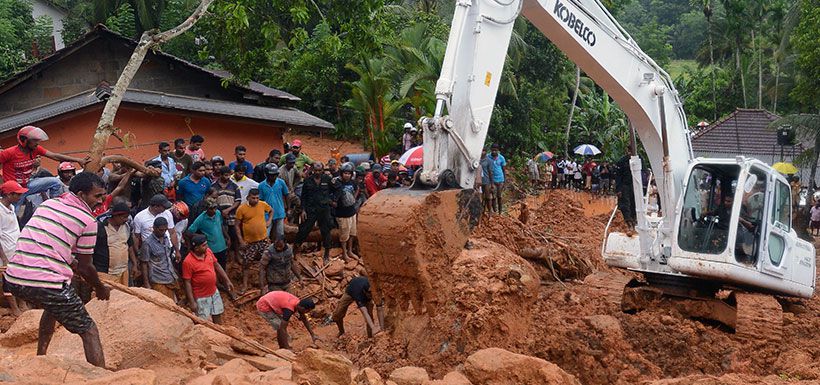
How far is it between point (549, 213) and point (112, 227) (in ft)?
41.9

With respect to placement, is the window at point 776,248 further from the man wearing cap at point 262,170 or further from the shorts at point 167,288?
the man wearing cap at point 262,170

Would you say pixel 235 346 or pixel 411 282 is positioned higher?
pixel 411 282

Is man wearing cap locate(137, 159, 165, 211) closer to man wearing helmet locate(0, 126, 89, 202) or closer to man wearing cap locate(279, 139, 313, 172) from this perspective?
man wearing helmet locate(0, 126, 89, 202)

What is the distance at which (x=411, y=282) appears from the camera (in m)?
7.36

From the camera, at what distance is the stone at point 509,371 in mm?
6734

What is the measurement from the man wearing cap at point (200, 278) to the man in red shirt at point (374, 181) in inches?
168

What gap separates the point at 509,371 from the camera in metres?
6.76

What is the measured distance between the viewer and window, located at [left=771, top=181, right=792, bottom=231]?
1011 centimetres

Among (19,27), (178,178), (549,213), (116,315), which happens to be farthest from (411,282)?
(19,27)

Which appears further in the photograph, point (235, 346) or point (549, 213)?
point (549, 213)

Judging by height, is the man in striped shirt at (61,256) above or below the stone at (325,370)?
above

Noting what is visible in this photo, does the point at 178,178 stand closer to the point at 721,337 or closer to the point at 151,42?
the point at 151,42

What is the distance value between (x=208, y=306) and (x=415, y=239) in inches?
156

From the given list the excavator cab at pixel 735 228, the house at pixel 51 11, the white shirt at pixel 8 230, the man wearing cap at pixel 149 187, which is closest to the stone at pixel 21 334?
the white shirt at pixel 8 230
